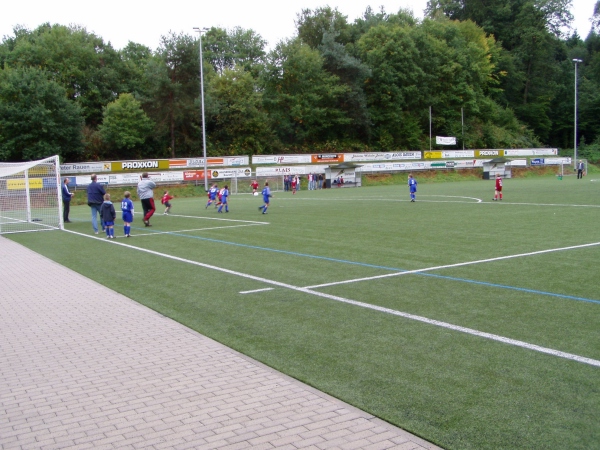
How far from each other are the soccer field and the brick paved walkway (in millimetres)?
298

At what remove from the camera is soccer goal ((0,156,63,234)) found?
21.5m

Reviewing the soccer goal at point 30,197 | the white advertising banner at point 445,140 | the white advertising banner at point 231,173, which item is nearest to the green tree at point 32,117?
the white advertising banner at point 231,173

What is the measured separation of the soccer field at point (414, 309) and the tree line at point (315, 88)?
133 feet

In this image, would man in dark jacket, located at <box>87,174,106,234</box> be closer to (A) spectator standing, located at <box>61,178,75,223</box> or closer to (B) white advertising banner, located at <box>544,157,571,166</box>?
(A) spectator standing, located at <box>61,178,75,223</box>

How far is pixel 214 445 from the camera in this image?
3.97 meters

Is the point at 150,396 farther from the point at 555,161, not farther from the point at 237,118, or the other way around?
the point at 555,161

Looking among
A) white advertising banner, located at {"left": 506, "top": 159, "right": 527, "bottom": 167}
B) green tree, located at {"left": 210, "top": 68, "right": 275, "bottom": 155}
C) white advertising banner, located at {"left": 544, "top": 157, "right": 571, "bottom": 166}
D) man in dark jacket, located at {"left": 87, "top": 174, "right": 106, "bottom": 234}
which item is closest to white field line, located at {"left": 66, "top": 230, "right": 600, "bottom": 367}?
man in dark jacket, located at {"left": 87, "top": 174, "right": 106, "bottom": 234}

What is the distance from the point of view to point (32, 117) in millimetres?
49531

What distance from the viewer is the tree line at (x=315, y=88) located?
55.1m

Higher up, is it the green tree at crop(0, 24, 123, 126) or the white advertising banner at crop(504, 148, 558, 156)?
the green tree at crop(0, 24, 123, 126)

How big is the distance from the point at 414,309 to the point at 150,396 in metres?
3.89

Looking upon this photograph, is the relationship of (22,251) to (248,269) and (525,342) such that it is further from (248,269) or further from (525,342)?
(525,342)

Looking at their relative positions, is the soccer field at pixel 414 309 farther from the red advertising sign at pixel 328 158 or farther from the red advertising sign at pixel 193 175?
the red advertising sign at pixel 328 158

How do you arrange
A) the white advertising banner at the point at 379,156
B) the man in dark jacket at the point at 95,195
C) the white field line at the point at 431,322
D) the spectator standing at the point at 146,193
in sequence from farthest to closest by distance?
the white advertising banner at the point at 379,156
the spectator standing at the point at 146,193
the man in dark jacket at the point at 95,195
the white field line at the point at 431,322
